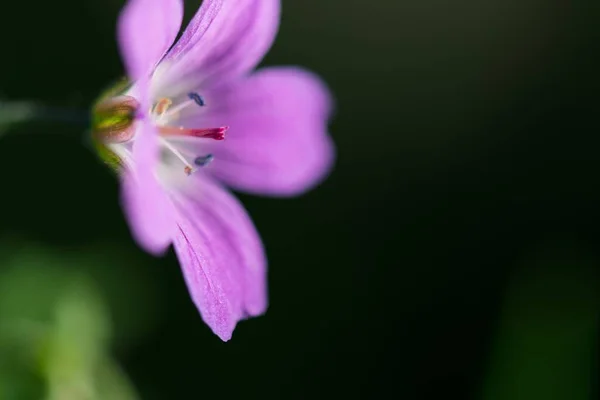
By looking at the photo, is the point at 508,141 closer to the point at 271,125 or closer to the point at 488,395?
the point at 488,395

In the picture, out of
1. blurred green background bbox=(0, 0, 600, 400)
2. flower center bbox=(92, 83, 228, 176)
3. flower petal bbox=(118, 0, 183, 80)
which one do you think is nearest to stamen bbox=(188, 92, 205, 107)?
flower center bbox=(92, 83, 228, 176)

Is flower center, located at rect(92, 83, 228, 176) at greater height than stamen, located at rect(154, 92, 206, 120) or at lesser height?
lesser

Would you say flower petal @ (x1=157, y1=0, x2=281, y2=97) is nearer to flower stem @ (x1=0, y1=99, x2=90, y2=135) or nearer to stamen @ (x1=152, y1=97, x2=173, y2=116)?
stamen @ (x1=152, y1=97, x2=173, y2=116)

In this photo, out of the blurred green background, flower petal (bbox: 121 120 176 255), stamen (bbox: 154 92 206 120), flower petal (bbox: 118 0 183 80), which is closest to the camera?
flower petal (bbox: 121 120 176 255)

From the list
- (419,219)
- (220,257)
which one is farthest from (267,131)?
(419,219)

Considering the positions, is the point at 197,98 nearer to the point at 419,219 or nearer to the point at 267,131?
the point at 267,131

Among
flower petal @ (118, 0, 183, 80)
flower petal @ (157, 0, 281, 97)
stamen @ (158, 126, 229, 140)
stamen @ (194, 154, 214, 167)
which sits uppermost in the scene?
flower petal @ (157, 0, 281, 97)

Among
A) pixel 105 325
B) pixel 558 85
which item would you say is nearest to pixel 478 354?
pixel 558 85
